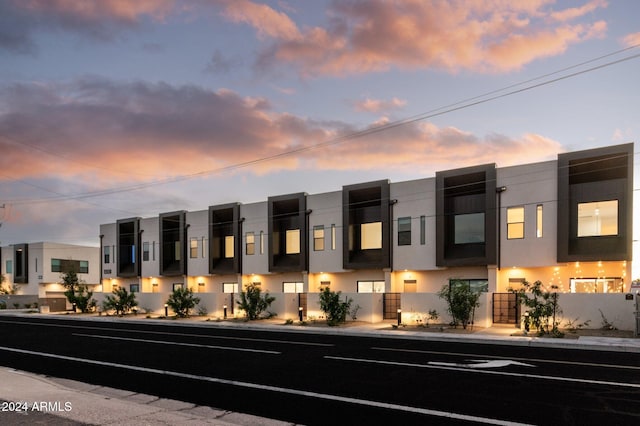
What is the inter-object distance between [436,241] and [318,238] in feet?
29.5

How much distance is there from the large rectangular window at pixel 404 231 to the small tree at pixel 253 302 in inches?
358

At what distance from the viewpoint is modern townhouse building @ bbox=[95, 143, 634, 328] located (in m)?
24.5

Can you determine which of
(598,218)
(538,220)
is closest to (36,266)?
(538,220)

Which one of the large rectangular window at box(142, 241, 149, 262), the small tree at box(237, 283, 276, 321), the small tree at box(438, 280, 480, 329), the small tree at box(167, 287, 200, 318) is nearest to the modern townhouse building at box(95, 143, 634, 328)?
the small tree at box(438, 280, 480, 329)

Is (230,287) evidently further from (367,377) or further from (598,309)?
(367,377)

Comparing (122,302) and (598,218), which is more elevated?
(598,218)

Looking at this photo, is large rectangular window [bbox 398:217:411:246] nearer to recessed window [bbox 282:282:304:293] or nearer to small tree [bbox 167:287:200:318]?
recessed window [bbox 282:282:304:293]

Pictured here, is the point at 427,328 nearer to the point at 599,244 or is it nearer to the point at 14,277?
the point at 599,244

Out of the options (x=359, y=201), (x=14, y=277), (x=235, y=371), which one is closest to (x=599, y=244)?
(x=359, y=201)

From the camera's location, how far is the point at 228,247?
40.4m

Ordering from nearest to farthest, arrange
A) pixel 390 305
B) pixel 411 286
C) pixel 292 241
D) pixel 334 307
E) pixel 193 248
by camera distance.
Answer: pixel 334 307 < pixel 390 305 < pixel 411 286 < pixel 292 241 < pixel 193 248

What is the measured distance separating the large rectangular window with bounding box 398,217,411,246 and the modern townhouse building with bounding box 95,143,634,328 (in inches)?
2.6

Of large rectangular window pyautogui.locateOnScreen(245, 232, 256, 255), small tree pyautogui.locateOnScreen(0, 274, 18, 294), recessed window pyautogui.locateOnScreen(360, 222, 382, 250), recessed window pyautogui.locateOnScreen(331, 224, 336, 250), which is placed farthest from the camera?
small tree pyautogui.locateOnScreen(0, 274, 18, 294)

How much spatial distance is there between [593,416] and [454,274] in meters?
21.4
